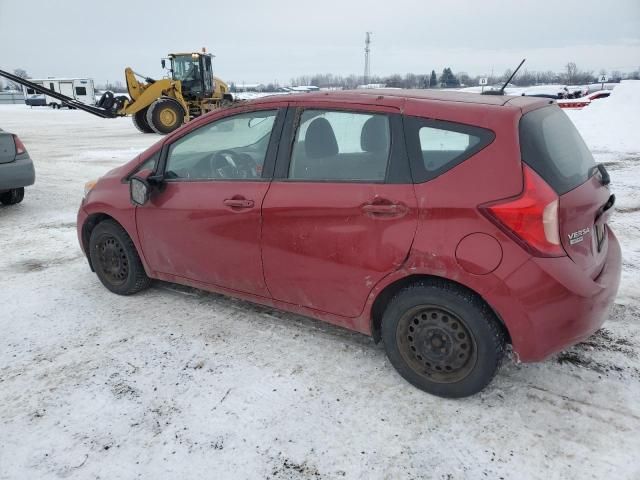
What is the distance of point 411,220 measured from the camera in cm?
254

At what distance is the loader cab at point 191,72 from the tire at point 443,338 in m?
19.2

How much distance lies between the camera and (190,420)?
2551 mm

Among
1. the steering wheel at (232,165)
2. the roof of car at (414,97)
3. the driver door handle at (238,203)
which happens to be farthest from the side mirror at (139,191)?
the roof of car at (414,97)

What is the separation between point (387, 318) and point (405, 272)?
1.06 ft

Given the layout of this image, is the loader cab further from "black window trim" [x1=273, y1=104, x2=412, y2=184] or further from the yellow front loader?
"black window trim" [x1=273, y1=104, x2=412, y2=184]

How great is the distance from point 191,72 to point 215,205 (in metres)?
18.3

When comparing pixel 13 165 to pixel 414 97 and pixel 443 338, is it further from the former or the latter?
pixel 443 338

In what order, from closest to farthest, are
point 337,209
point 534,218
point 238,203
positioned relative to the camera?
1. point 534,218
2. point 337,209
3. point 238,203

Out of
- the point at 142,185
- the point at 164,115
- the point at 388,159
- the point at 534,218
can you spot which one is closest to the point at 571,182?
the point at 534,218

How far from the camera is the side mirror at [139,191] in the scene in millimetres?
3588

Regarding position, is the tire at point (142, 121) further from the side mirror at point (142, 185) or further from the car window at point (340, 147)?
the car window at point (340, 147)

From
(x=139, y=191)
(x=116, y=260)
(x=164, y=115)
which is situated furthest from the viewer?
(x=164, y=115)

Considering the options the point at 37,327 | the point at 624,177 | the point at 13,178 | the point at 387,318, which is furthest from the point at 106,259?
the point at 624,177

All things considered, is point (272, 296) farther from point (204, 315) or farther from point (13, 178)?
point (13, 178)
